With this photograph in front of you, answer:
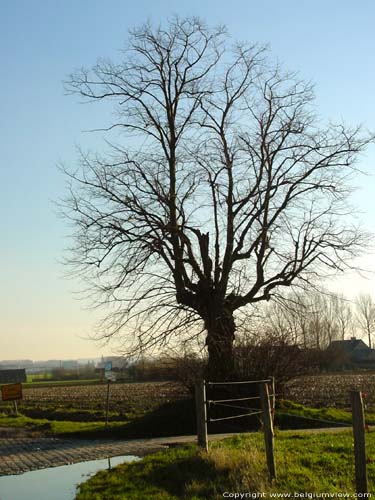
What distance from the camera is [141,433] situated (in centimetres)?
2088

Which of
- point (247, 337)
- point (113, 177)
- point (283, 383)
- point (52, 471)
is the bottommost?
point (52, 471)

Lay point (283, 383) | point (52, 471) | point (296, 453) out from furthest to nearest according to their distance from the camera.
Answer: point (283, 383) < point (52, 471) < point (296, 453)

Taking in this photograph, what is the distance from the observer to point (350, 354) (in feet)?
310

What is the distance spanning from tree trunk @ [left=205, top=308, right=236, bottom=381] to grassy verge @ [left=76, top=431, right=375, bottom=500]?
8189 millimetres

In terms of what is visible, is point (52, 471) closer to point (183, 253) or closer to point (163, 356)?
point (163, 356)

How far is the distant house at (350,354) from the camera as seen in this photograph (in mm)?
72188

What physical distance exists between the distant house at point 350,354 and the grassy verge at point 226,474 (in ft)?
150

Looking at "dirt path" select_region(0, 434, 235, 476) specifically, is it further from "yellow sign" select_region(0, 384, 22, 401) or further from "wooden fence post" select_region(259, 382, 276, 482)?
"yellow sign" select_region(0, 384, 22, 401)

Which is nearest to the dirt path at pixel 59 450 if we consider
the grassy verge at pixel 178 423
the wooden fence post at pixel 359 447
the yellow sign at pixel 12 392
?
the grassy verge at pixel 178 423

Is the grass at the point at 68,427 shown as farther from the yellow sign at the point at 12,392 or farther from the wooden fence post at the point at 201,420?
the wooden fence post at the point at 201,420

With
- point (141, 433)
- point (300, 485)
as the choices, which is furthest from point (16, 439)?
point (300, 485)

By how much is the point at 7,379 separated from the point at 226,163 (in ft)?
132

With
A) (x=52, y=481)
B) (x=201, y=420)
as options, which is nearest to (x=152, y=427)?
(x=201, y=420)

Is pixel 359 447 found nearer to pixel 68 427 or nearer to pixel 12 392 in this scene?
pixel 68 427
